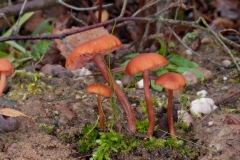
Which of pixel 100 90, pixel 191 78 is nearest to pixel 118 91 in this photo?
pixel 100 90

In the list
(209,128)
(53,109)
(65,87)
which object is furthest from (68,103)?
(209,128)

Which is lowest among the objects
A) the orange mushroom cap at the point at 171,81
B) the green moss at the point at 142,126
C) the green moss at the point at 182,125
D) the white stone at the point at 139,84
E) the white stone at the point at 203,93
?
the white stone at the point at 203,93

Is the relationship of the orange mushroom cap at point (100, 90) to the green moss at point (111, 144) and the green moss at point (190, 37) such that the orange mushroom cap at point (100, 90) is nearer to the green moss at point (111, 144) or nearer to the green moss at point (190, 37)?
the green moss at point (111, 144)

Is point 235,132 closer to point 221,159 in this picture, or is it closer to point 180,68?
point 221,159

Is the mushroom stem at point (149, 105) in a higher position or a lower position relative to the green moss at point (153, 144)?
higher

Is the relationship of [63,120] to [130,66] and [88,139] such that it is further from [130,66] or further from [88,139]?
[130,66]

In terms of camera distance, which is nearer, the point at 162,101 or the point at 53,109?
the point at 53,109

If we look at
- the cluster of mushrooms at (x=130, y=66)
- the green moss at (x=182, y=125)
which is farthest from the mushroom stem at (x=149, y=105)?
the green moss at (x=182, y=125)
